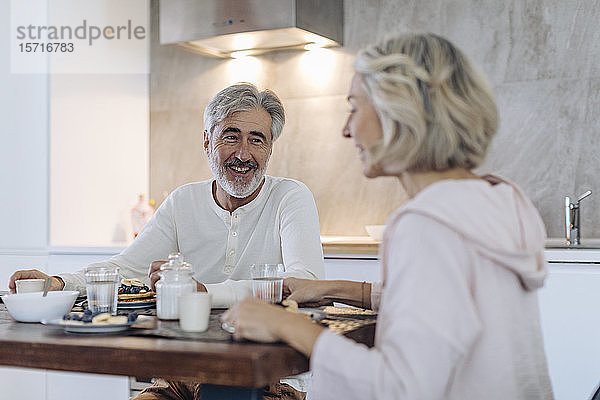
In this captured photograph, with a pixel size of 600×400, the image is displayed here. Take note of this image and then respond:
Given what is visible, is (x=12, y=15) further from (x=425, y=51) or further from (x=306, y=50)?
(x=425, y=51)

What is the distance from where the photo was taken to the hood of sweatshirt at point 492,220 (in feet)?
3.69

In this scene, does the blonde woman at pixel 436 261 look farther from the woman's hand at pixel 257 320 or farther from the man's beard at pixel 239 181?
the man's beard at pixel 239 181

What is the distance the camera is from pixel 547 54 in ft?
11.3

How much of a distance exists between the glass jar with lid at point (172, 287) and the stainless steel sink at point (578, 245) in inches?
68.1

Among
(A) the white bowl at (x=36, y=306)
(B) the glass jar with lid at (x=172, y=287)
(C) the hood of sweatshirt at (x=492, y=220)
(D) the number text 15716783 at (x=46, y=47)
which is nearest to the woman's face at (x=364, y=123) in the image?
(C) the hood of sweatshirt at (x=492, y=220)

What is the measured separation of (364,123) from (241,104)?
1.17 m

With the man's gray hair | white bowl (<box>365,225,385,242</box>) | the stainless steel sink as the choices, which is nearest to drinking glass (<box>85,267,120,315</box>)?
the man's gray hair

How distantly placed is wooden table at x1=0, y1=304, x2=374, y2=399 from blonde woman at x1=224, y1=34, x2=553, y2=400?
0.06 meters

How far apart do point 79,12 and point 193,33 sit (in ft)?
2.60

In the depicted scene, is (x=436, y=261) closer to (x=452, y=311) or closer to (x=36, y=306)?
(x=452, y=311)

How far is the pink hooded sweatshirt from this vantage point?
3.51 feet

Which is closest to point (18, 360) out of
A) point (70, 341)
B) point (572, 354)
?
point (70, 341)

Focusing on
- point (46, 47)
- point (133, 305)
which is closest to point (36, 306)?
point (133, 305)

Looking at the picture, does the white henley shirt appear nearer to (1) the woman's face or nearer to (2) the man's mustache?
(2) the man's mustache
